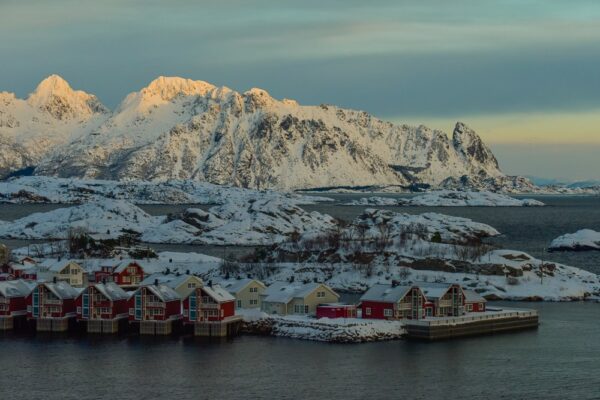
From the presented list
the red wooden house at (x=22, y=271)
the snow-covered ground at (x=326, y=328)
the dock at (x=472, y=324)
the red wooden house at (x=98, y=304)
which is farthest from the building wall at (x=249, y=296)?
the red wooden house at (x=22, y=271)

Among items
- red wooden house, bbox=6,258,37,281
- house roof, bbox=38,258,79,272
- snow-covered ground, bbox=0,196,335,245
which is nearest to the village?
house roof, bbox=38,258,79,272

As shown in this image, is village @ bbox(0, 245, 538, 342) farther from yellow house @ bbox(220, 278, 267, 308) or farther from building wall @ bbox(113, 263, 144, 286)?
building wall @ bbox(113, 263, 144, 286)

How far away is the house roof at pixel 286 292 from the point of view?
79.9 meters

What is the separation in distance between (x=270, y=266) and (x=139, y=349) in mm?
41619

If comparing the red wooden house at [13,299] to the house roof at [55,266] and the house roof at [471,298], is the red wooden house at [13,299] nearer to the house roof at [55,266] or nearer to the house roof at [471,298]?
the house roof at [55,266]

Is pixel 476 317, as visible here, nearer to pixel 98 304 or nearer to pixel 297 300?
pixel 297 300

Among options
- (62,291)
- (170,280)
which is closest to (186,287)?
(170,280)

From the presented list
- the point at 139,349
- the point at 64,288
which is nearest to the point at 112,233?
the point at 64,288

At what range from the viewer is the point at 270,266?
111 m

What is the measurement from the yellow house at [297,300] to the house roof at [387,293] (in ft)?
12.3

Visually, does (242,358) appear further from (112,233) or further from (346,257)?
(112,233)

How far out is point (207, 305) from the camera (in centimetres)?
7550

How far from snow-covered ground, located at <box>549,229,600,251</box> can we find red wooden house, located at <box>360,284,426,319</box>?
78403 mm

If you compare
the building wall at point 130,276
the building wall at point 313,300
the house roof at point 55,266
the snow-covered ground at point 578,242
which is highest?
the snow-covered ground at point 578,242
